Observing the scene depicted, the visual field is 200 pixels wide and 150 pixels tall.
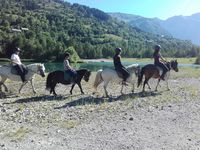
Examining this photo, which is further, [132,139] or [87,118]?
[87,118]

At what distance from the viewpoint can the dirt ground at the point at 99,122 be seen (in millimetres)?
12891

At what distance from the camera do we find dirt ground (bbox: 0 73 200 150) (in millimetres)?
12891

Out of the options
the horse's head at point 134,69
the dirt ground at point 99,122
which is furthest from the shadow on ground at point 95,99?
the horse's head at point 134,69

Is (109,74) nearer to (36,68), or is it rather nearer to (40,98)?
(40,98)

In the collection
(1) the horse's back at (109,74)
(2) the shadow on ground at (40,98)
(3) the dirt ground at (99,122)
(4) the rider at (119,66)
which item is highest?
(4) the rider at (119,66)

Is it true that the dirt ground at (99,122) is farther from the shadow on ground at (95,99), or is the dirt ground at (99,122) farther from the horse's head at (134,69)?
the horse's head at (134,69)

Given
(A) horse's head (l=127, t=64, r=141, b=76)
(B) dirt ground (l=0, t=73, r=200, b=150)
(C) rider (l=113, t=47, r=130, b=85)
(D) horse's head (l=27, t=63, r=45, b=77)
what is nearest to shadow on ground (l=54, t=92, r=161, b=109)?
(B) dirt ground (l=0, t=73, r=200, b=150)

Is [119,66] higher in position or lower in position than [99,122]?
higher

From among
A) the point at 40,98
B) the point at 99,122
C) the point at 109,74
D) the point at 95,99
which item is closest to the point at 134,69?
the point at 109,74

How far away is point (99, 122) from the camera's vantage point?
618 inches

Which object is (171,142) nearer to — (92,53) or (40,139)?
(40,139)

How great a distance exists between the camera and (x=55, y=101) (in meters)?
21.5

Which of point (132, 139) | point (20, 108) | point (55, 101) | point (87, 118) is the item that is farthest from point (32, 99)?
point (132, 139)

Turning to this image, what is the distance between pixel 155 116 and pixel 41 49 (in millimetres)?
139299
